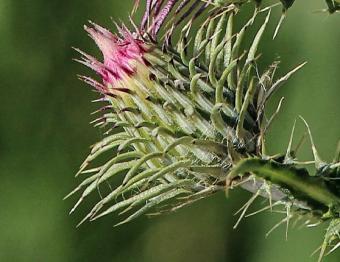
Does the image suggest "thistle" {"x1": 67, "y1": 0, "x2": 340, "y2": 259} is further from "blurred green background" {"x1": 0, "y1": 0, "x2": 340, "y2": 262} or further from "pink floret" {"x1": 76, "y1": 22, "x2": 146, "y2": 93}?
"blurred green background" {"x1": 0, "y1": 0, "x2": 340, "y2": 262}

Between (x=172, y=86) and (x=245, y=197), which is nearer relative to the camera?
(x=172, y=86)

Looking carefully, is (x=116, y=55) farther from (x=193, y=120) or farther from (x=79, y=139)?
(x=79, y=139)

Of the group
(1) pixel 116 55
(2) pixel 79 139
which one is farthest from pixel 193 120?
(2) pixel 79 139

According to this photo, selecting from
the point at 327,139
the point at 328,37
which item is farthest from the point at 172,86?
the point at 328,37

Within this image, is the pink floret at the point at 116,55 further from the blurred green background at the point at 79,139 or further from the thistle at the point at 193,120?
the blurred green background at the point at 79,139

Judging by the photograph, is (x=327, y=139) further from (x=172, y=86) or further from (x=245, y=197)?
(x=172, y=86)

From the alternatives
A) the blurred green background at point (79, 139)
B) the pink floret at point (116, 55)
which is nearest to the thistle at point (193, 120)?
the pink floret at point (116, 55)

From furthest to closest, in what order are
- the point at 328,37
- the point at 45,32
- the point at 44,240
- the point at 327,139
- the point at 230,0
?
the point at 45,32, the point at 44,240, the point at 328,37, the point at 327,139, the point at 230,0
